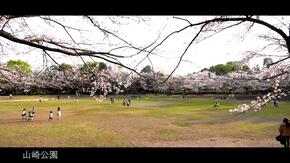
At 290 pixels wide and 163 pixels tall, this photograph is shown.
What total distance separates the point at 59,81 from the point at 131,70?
2.41 metres

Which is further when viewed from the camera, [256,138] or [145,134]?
[145,134]

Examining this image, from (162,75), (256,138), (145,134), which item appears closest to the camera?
(162,75)

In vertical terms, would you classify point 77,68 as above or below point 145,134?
above

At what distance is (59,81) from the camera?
16.4 ft

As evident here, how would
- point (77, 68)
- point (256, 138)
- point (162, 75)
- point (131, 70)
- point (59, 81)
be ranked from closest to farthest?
point (131, 70)
point (162, 75)
point (77, 68)
point (59, 81)
point (256, 138)

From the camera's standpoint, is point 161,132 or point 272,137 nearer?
point 272,137
